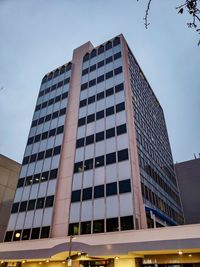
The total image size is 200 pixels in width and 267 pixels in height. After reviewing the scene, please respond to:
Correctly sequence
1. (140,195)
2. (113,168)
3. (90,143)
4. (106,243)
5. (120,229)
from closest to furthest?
(106,243)
(120,229)
(140,195)
(113,168)
(90,143)

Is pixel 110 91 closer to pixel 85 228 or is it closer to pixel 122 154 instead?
pixel 122 154

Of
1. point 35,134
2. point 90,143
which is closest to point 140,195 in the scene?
point 90,143

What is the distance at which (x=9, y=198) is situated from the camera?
41344 mm

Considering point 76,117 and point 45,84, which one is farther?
point 45,84

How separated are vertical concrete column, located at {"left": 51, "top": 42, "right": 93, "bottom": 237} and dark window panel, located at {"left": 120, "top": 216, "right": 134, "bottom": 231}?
24.8 feet

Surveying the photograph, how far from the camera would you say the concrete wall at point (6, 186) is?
39.2 metres

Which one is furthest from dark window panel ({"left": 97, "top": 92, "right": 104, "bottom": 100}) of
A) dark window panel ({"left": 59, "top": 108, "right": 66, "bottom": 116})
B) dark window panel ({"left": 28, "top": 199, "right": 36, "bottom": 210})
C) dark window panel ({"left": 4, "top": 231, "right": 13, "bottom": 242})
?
dark window panel ({"left": 4, "top": 231, "right": 13, "bottom": 242})

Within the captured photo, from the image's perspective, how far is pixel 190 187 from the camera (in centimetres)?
5209

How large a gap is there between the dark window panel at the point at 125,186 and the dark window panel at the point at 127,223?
2886 millimetres

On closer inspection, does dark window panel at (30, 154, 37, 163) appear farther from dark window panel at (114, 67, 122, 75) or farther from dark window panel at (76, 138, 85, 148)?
dark window panel at (114, 67, 122, 75)

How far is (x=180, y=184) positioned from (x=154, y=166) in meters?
21.3

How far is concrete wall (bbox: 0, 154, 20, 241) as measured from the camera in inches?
1545

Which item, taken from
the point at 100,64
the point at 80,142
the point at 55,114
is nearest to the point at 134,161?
the point at 80,142

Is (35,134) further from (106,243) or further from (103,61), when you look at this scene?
(106,243)
